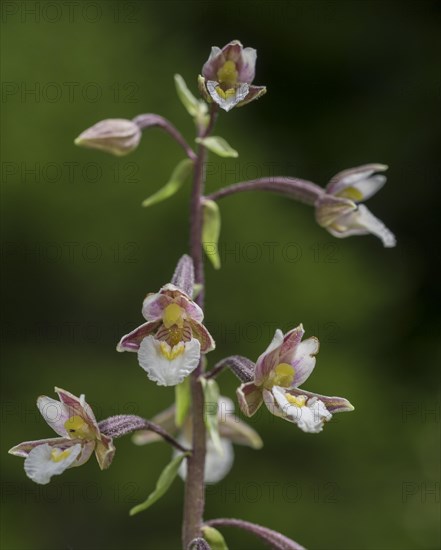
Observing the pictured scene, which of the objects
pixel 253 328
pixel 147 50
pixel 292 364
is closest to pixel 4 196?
pixel 147 50

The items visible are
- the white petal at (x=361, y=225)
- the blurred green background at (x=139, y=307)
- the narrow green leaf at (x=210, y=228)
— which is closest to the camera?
the narrow green leaf at (x=210, y=228)

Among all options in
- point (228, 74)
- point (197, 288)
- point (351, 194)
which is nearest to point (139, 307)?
point (351, 194)

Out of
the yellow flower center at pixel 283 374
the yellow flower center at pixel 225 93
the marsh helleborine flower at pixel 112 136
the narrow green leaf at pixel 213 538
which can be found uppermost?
the yellow flower center at pixel 225 93

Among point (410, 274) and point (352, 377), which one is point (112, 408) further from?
point (410, 274)

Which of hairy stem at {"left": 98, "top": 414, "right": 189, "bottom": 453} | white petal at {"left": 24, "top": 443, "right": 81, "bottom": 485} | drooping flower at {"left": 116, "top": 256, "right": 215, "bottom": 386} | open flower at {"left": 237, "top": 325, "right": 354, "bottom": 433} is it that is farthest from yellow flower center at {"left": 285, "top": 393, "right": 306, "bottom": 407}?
white petal at {"left": 24, "top": 443, "right": 81, "bottom": 485}

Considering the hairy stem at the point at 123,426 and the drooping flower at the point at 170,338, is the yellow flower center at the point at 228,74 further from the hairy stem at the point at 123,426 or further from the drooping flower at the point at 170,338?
the hairy stem at the point at 123,426

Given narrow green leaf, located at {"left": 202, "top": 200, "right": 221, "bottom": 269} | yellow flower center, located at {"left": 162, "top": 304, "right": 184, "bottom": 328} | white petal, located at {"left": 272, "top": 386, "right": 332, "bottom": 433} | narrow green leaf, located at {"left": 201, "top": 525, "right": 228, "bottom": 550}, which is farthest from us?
narrow green leaf, located at {"left": 202, "top": 200, "right": 221, "bottom": 269}

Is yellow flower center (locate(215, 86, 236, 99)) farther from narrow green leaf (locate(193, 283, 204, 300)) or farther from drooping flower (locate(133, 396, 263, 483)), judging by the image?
drooping flower (locate(133, 396, 263, 483))

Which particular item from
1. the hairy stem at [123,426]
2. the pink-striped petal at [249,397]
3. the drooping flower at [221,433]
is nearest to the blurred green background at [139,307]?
the drooping flower at [221,433]
